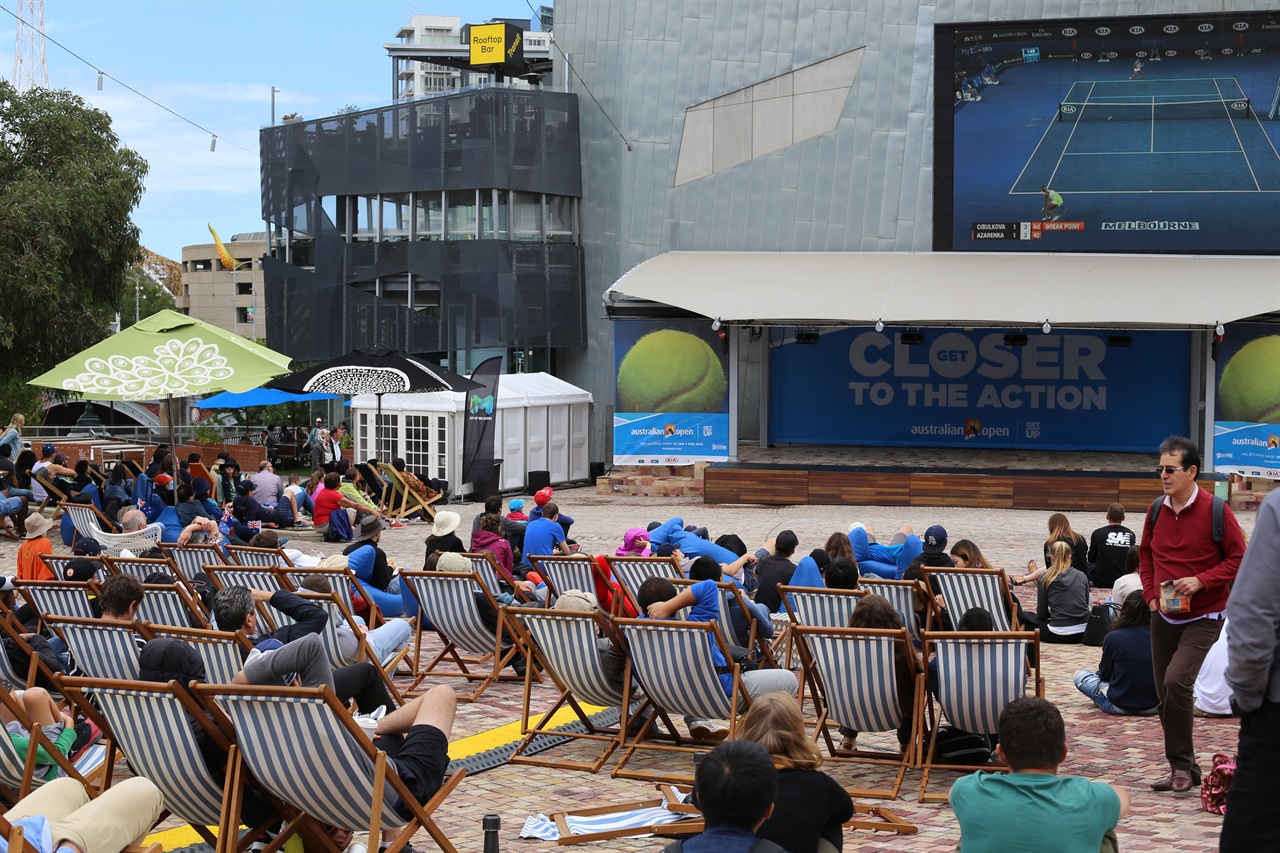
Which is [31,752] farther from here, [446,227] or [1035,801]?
[446,227]

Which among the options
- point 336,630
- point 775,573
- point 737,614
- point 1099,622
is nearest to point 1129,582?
point 1099,622

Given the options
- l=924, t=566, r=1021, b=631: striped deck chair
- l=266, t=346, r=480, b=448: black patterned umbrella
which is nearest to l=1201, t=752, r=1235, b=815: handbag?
l=924, t=566, r=1021, b=631: striped deck chair

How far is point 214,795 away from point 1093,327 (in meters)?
19.8

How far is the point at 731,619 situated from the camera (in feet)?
26.4

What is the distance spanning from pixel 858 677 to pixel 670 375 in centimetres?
1849

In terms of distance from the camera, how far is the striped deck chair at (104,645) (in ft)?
20.9

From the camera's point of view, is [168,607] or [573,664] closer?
[573,664]

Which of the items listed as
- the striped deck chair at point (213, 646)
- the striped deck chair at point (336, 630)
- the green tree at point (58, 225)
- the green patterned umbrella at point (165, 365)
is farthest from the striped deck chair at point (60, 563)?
the green tree at point (58, 225)

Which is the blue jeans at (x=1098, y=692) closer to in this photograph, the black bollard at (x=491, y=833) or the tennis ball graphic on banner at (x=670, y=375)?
the black bollard at (x=491, y=833)

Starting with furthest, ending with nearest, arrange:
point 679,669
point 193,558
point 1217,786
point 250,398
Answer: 1. point 250,398
2. point 193,558
3. point 679,669
4. point 1217,786

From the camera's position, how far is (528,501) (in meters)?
24.0

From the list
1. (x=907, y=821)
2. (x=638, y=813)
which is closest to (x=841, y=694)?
(x=907, y=821)

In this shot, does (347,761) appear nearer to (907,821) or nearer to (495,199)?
(907,821)

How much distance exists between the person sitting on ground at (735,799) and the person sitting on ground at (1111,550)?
29.8 feet
